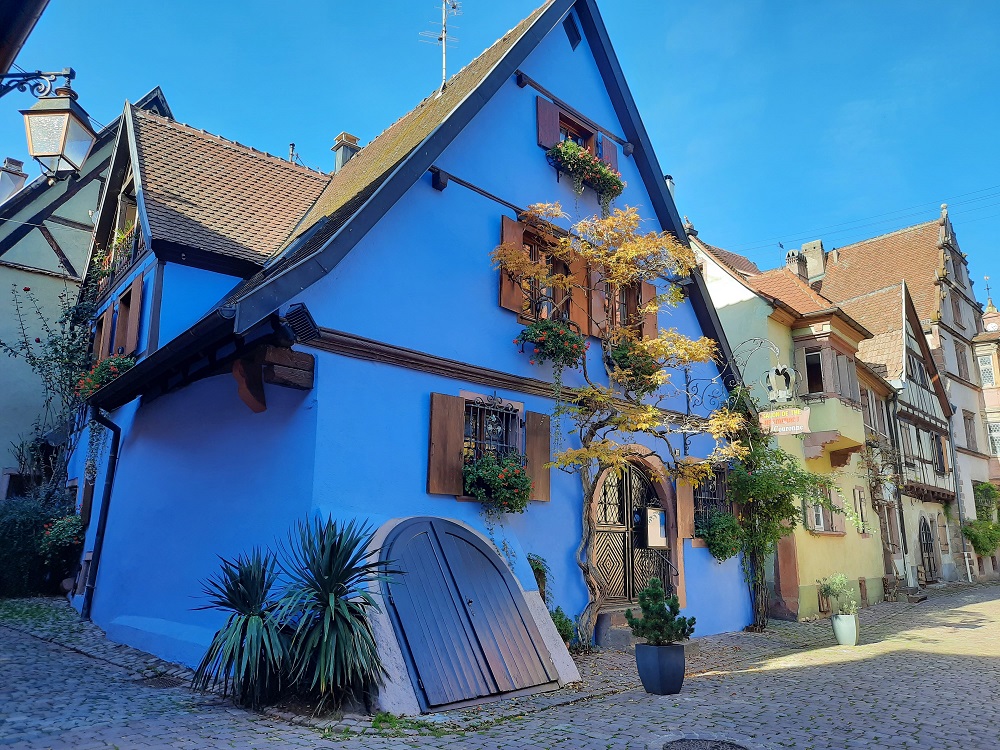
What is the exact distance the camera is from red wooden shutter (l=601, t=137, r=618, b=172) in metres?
12.3

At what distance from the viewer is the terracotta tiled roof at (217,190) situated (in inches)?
434

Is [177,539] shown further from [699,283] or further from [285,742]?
[699,283]

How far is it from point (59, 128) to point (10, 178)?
1634 centimetres

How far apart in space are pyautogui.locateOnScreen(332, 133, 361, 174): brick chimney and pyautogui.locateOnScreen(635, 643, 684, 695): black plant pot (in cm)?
1221

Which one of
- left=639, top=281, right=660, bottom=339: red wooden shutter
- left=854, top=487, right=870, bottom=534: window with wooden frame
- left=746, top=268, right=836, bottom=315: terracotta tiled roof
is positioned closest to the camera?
left=639, top=281, right=660, bottom=339: red wooden shutter

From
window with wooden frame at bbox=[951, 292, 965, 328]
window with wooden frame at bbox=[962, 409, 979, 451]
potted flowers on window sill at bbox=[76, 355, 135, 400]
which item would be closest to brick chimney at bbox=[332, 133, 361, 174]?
potted flowers on window sill at bbox=[76, 355, 135, 400]

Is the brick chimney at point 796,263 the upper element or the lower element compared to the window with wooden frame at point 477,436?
upper

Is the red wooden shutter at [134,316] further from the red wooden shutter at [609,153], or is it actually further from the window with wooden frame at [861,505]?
the window with wooden frame at [861,505]

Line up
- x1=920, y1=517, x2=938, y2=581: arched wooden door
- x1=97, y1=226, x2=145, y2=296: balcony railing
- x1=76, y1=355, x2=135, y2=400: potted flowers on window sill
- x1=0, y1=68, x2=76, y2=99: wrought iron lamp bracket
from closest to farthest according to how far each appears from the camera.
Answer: x1=0, y1=68, x2=76, y2=99: wrought iron lamp bracket → x1=76, y1=355, x2=135, y2=400: potted flowers on window sill → x1=97, y1=226, x2=145, y2=296: balcony railing → x1=920, y1=517, x2=938, y2=581: arched wooden door

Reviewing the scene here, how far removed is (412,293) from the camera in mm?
8758

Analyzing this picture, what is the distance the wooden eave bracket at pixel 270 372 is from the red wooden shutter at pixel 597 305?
4698 millimetres

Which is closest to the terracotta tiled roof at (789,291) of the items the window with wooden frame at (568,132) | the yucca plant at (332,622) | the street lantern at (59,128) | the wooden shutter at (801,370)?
the wooden shutter at (801,370)

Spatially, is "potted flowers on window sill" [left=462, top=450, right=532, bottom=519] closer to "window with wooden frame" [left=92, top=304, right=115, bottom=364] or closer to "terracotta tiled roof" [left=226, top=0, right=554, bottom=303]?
"terracotta tiled roof" [left=226, top=0, right=554, bottom=303]

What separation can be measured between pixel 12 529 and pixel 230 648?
929 centimetres
